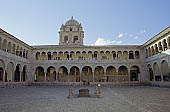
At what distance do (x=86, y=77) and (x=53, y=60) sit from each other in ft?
26.1

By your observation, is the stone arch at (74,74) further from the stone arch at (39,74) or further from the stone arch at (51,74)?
the stone arch at (39,74)

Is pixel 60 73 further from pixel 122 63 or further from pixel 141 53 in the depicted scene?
pixel 141 53

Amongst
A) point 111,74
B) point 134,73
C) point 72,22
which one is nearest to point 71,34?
point 72,22

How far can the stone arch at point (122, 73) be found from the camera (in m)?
31.3

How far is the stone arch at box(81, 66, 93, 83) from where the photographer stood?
3175cm

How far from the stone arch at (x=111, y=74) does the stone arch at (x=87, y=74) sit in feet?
12.0

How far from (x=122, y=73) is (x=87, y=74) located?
7.56 metres

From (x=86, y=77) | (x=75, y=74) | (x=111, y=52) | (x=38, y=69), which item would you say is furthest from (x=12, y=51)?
(x=111, y=52)

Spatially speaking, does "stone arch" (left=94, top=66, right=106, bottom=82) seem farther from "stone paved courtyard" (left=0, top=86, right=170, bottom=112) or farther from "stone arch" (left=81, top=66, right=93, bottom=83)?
"stone paved courtyard" (left=0, top=86, right=170, bottom=112)

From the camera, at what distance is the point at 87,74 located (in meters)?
32.0

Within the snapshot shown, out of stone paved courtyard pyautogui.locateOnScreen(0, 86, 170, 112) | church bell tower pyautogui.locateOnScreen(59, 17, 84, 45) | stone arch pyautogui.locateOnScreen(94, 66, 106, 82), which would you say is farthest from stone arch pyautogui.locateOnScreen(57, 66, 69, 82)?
stone paved courtyard pyautogui.locateOnScreen(0, 86, 170, 112)

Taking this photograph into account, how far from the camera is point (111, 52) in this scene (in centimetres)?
3061

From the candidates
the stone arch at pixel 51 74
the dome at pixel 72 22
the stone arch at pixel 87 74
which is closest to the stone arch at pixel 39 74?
the stone arch at pixel 51 74

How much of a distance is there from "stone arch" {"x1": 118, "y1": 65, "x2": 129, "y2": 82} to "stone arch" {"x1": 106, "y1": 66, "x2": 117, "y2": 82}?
109 centimetres
